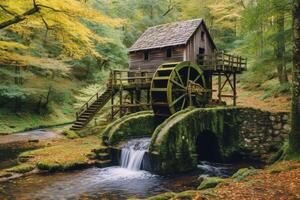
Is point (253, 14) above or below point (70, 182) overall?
above

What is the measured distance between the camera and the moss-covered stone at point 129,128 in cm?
1716

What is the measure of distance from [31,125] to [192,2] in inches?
894

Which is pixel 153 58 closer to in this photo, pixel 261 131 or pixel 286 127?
pixel 261 131

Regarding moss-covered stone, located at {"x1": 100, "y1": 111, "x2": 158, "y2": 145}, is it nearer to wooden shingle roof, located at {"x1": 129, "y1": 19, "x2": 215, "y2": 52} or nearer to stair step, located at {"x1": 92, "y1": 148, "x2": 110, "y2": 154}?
stair step, located at {"x1": 92, "y1": 148, "x2": 110, "y2": 154}

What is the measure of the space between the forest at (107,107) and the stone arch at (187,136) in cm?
12

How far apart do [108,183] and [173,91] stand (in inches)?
302

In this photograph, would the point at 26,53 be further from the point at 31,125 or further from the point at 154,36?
the point at 154,36

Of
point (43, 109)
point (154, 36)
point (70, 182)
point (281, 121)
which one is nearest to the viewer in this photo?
point (70, 182)

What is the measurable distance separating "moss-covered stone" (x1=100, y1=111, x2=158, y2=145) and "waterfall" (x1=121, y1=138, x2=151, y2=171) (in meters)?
1.09

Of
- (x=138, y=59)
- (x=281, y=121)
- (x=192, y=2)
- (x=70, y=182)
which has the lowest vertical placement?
(x=70, y=182)

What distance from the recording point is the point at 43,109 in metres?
30.1

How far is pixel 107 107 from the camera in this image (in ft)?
82.5

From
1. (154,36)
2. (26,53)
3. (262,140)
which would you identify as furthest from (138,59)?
(262,140)

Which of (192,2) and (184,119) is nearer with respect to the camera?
(184,119)
